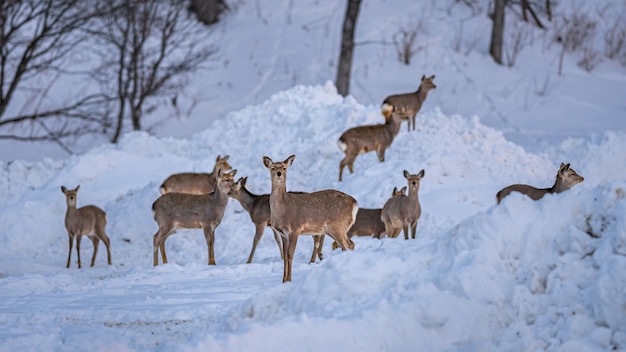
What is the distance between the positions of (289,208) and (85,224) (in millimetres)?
6965

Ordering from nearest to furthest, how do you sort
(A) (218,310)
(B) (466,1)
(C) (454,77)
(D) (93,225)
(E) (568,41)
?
(A) (218,310) → (D) (93,225) → (C) (454,77) → (E) (568,41) → (B) (466,1)

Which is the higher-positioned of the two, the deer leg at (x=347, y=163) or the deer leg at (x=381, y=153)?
the deer leg at (x=381, y=153)

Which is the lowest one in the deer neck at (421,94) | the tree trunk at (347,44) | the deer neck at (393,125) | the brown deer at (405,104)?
the deer neck at (393,125)

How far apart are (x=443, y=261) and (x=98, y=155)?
15.1 meters

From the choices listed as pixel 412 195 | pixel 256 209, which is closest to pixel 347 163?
pixel 412 195

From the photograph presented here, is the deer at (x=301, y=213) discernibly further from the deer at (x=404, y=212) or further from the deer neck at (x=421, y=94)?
the deer neck at (x=421, y=94)

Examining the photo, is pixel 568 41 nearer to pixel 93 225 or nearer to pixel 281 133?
pixel 281 133

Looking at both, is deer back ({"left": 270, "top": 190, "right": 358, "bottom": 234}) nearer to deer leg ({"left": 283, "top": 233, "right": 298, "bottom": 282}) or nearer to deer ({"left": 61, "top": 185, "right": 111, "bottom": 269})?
deer leg ({"left": 283, "top": 233, "right": 298, "bottom": 282})

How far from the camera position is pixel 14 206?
18.8 m

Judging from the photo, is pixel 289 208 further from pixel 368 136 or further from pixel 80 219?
pixel 368 136

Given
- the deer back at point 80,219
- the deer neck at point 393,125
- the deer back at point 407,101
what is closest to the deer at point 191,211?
the deer back at point 80,219

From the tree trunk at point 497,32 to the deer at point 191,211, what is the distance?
742 inches

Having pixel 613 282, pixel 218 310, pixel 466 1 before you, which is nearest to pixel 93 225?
pixel 218 310

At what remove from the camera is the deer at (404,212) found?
15023 millimetres
